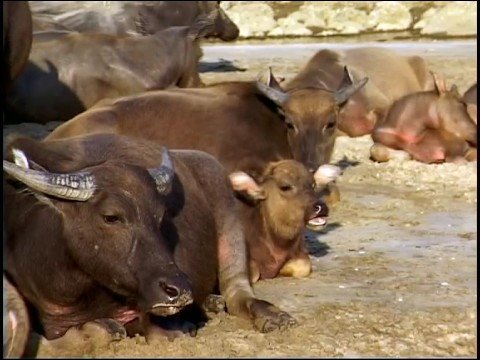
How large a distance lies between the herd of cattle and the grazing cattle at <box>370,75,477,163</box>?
0.05 feet

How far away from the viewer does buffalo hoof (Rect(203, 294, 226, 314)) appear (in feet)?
21.6

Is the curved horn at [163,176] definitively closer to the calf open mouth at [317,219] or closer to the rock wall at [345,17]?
the calf open mouth at [317,219]

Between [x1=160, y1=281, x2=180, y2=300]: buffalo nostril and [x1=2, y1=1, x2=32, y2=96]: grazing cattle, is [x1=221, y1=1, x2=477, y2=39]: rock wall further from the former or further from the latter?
[x1=160, y1=281, x2=180, y2=300]: buffalo nostril

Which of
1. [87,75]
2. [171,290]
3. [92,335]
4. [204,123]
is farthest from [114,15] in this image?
[171,290]

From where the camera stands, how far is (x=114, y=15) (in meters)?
18.9

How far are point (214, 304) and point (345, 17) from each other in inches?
821

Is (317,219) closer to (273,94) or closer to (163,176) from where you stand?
(163,176)

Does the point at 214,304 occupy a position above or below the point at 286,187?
below

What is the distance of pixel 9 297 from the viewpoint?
18.6 ft

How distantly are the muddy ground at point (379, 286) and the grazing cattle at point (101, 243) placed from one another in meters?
0.20

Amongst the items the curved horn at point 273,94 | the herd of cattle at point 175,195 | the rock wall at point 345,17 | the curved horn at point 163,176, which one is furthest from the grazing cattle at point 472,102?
the rock wall at point 345,17

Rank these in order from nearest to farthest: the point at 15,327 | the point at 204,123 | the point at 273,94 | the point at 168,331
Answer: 1. the point at 15,327
2. the point at 168,331
3. the point at 204,123
4. the point at 273,94

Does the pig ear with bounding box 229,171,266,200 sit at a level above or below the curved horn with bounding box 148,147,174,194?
below

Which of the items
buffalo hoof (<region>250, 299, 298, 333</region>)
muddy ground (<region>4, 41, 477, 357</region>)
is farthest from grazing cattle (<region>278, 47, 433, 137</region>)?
buffalo hoof (<region>250, 299, 298, 333</region>)
